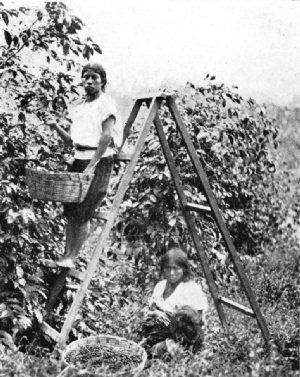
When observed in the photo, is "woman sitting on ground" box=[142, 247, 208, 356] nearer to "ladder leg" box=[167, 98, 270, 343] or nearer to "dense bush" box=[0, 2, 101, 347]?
"ladder leg" box=[167, 98, 270, 343]

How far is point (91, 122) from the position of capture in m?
2.87

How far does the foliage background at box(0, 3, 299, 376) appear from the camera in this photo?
2928 mm

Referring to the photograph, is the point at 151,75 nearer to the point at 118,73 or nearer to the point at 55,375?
the point at 118,73

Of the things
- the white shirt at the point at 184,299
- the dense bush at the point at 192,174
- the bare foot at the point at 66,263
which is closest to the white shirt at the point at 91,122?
the bare foot at the point at 66,263

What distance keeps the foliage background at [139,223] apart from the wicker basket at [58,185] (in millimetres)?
138

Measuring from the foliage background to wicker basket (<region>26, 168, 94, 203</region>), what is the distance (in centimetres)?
14

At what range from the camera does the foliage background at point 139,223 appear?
2.93 meters

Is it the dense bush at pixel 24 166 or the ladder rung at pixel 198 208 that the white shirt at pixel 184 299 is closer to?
the ladder rung at pixel 198 208

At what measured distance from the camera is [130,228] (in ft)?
Result: 15.8

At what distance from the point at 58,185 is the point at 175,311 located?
1.29 metres

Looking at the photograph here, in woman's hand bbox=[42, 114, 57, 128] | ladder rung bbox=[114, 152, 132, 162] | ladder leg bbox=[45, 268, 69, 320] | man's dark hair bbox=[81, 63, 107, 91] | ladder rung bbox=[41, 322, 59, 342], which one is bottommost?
ladder rung bbox=[41, 322, 59, 342]

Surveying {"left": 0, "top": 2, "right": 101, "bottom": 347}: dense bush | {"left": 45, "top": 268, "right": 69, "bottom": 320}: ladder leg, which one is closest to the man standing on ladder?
{"left": 45, "top": 268, "right": 69, "bottom": 320}: ladder leg

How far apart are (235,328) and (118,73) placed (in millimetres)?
4896

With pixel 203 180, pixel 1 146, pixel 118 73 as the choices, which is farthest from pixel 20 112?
pixel 118 73
